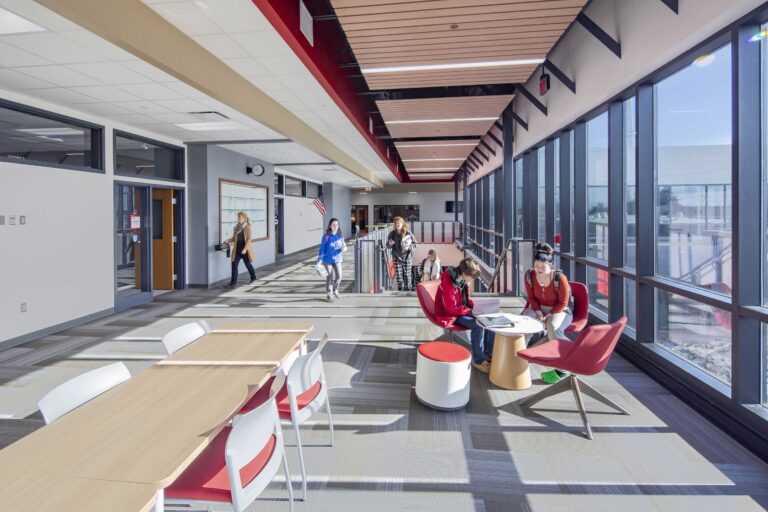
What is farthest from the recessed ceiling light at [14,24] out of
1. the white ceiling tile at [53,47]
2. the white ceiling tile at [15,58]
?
the white ceiling tile at [15,58]

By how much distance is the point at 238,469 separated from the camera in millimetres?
1662

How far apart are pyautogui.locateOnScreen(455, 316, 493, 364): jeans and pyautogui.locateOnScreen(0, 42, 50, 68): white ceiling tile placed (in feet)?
14.9

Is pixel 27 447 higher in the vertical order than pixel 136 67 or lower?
lower

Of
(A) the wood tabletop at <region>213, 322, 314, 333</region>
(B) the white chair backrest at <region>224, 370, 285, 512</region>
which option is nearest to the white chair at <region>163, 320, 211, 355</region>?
(A) the wood tabletop at <region>213, 322, 314, 333</region>

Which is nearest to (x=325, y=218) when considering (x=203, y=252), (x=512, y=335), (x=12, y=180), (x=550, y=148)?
(x=203, y=252)

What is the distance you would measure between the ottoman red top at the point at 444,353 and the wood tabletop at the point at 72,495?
231 centimetres

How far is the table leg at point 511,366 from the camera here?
12.5 feet

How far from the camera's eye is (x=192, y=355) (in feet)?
8.74

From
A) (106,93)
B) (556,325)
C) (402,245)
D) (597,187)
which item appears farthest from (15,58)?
(597,187)

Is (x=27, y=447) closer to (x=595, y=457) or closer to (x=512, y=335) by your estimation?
(x=595, y=457)

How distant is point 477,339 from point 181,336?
260 cm

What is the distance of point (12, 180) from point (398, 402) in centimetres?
509

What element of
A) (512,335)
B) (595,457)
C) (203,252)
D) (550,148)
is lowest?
(595,457)

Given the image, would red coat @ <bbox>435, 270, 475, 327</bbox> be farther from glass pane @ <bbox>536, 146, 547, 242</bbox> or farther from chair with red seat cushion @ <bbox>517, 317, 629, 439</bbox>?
glass pane @ <bbox>536, 146, 547, 242</bbox>
